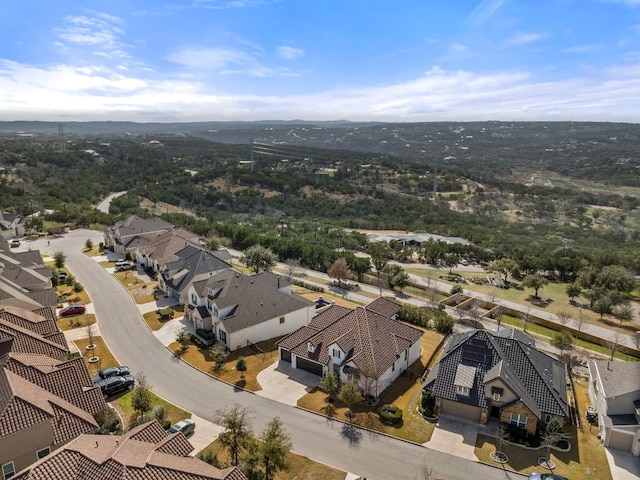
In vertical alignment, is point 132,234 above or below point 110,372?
above

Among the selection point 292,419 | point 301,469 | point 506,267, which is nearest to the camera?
point 301,469

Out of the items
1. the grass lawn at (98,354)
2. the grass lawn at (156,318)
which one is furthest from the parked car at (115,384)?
the grass lawn at (156,318)

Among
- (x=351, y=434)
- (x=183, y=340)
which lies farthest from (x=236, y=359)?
(x=351, y=434)

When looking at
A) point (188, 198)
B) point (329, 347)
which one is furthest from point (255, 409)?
point (188, 198)

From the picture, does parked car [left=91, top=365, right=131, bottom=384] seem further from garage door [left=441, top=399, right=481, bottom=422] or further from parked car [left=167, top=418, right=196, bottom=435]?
garage door [left=441, top=399, right=481, bottom=422]

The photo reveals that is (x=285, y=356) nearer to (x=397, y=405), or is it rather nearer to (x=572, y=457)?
(x=397, y=405)

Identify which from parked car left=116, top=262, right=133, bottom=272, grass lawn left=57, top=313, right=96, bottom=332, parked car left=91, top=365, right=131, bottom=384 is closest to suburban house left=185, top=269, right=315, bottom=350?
parked car left=91, top=365, right=131, bottom=384

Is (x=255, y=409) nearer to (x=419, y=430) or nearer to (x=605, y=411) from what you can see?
(x=419, y=430)
